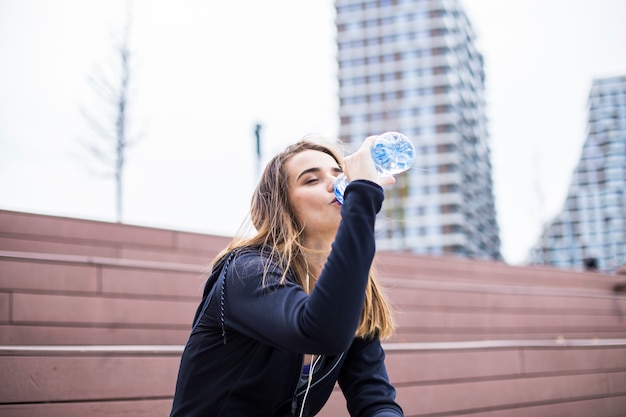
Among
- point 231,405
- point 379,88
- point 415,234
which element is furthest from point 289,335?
point 379,88

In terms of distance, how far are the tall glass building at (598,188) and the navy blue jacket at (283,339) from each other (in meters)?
89.6

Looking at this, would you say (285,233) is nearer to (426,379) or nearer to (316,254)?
(316,254)

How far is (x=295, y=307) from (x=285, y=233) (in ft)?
1.42

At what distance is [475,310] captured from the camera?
7004mm

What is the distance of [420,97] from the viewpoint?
76.7m

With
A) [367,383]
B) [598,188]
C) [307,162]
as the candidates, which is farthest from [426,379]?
[598,188]

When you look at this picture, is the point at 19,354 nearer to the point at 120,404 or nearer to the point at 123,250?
the point at 120,404

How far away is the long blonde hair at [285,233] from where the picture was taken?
1735 millimetres

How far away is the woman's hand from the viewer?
A: 1.45 m

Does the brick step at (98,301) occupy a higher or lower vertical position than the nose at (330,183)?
lower

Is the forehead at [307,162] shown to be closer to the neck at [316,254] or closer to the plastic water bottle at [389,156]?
the plastic water bottle at [389,156]

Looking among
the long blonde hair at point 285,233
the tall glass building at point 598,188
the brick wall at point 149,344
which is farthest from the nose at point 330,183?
the tall glass building at point 598,188

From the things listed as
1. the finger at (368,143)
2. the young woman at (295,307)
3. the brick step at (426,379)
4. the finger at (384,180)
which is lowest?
the brick step at (426,379)

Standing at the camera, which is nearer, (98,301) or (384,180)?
(384,180)
